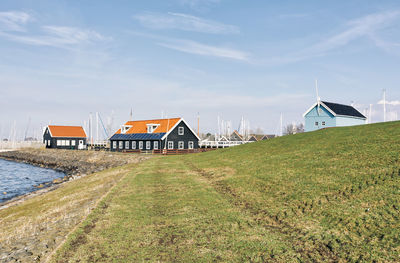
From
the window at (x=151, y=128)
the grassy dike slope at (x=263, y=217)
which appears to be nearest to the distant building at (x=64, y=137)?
the window at (x=151, y=128)

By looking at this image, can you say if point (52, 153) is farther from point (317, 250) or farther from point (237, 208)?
point (317, 250)

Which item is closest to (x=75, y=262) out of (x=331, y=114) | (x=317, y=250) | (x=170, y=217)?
(x=170, y=217)

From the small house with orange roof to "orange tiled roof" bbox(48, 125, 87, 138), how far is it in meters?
29.6

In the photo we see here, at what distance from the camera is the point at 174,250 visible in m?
8.64

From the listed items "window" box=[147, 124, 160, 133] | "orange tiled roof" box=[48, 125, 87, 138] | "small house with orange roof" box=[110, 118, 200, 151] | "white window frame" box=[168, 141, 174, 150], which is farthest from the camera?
"orange tiled roof" box=[48, 125, 87, 138]

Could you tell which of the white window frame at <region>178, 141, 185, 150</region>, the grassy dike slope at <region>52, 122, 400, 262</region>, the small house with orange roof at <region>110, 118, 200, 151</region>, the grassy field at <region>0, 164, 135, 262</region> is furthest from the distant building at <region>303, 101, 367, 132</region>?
the grassy field at <region>0, 164, 135, 262</region>

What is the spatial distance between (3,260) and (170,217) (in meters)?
5.84

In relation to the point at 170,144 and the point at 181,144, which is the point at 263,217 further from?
the point at 181,144

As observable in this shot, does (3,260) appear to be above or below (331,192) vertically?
below

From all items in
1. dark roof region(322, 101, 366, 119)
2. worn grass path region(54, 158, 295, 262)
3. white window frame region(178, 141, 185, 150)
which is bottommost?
worn grass path region(54, 158, 295, 262)

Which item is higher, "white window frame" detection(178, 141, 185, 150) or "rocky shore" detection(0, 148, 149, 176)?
"white window frame" detection(178, 141, 185, 150)

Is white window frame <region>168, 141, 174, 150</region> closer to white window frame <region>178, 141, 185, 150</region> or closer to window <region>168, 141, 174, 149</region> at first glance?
window <region>168, 141, 174, 149</region>

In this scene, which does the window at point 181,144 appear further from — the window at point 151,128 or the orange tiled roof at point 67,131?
the orange tiled roof at point 67,131

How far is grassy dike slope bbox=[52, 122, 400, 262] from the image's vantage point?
27.5 feet
